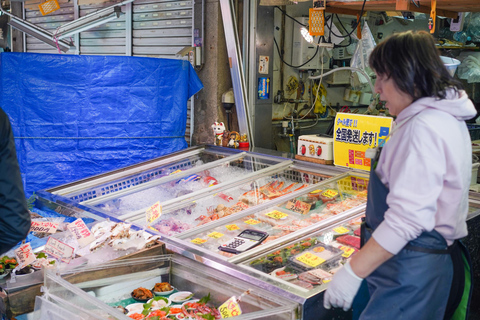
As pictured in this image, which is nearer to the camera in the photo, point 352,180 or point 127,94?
point 352,180

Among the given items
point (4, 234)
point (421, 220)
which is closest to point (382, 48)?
point (421, 220)

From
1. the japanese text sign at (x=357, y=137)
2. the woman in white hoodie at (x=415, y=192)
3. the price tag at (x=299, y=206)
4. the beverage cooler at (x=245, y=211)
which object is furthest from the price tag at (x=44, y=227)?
the japanese text sign at (x=357, y=137)

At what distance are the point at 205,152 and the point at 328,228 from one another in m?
2.48

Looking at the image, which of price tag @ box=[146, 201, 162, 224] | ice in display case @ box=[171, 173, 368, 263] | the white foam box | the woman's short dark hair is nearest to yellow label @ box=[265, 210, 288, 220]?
ice in display case @ box=[171, 173, 368, 263]

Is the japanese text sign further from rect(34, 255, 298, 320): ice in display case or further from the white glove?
the white glove

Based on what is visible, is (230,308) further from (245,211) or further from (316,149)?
(316,149)

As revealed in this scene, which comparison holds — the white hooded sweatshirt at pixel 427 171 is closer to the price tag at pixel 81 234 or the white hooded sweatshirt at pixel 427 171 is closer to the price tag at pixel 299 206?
the price tag at pixel 299 206

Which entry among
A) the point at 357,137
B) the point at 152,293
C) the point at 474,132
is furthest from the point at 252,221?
the point at 474,132

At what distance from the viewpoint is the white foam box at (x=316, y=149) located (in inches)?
187

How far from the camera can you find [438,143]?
1894 mm

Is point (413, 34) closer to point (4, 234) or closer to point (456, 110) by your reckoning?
point (456, 110)

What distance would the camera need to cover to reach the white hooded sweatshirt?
188 cm

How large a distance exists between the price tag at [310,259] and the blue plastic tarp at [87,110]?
3.30m

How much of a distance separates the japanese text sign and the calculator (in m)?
1.47
